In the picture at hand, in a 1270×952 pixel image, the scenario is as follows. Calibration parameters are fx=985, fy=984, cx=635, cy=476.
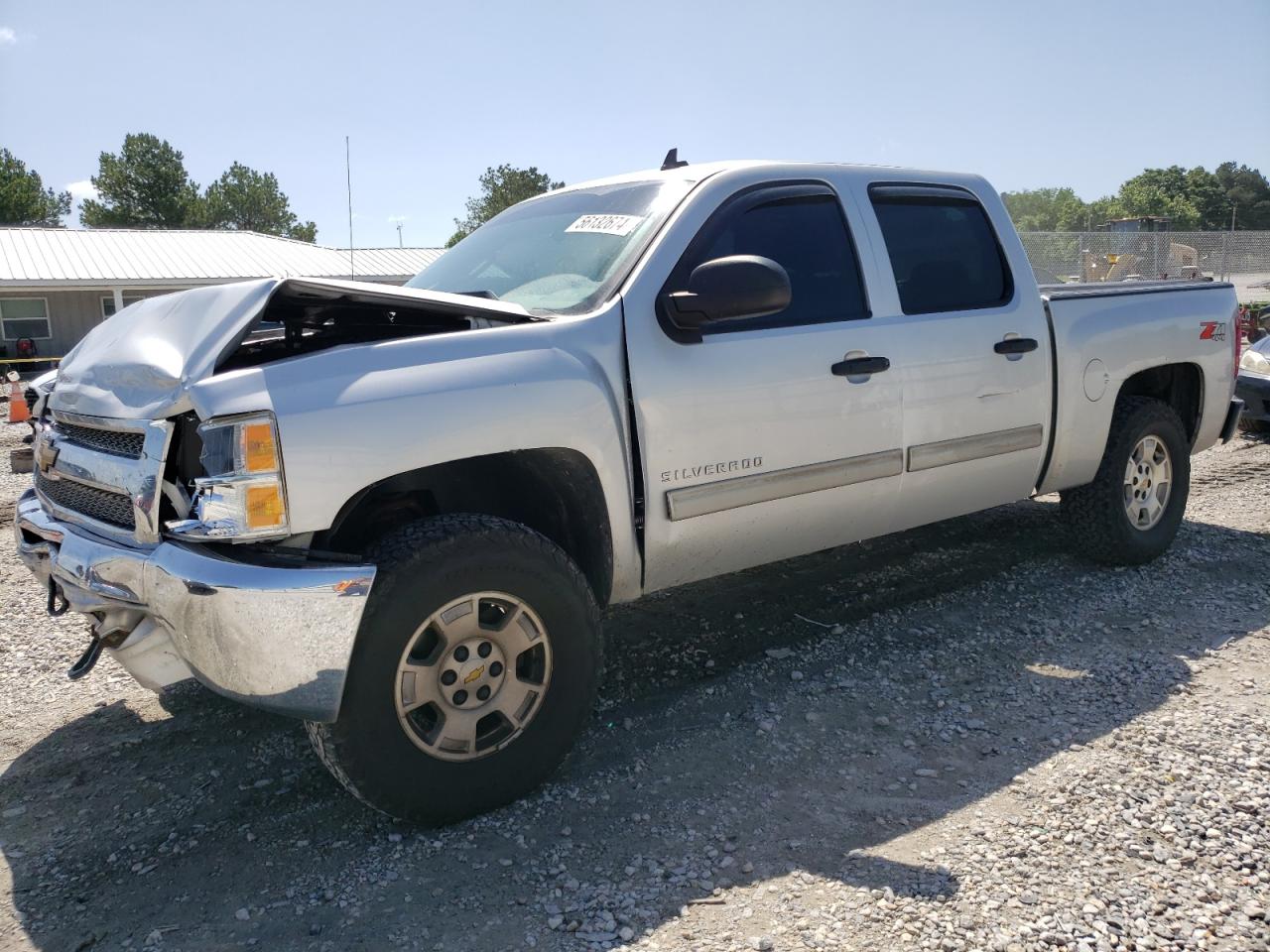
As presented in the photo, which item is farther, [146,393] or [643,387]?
[643,387]

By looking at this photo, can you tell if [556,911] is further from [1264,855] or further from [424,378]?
[1264,855]

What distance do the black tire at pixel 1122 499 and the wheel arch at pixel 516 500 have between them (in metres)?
3.07

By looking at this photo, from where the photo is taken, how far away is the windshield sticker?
3.68 m

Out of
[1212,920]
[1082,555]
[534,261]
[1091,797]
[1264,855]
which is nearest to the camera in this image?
[1212,920]

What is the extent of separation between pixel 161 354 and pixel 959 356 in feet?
10.1

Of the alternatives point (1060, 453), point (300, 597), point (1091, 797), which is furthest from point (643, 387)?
point (1060, 453)

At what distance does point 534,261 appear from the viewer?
3.91 metres

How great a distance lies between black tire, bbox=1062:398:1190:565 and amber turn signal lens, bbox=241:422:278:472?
164 inches

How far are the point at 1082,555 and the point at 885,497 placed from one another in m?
1.94

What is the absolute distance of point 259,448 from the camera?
102 inches

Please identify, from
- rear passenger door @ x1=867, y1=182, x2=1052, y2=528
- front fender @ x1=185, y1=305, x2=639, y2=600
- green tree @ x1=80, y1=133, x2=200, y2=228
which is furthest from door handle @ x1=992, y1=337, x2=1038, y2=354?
green tree @ x1=80, y1=133, x2=200, y2=228

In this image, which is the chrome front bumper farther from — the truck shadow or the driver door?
the driver door

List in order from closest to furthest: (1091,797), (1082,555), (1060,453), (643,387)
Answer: (1091,797) → (643,387) → (1060,453) → (1082,555)

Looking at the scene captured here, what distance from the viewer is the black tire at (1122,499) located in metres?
5.11
